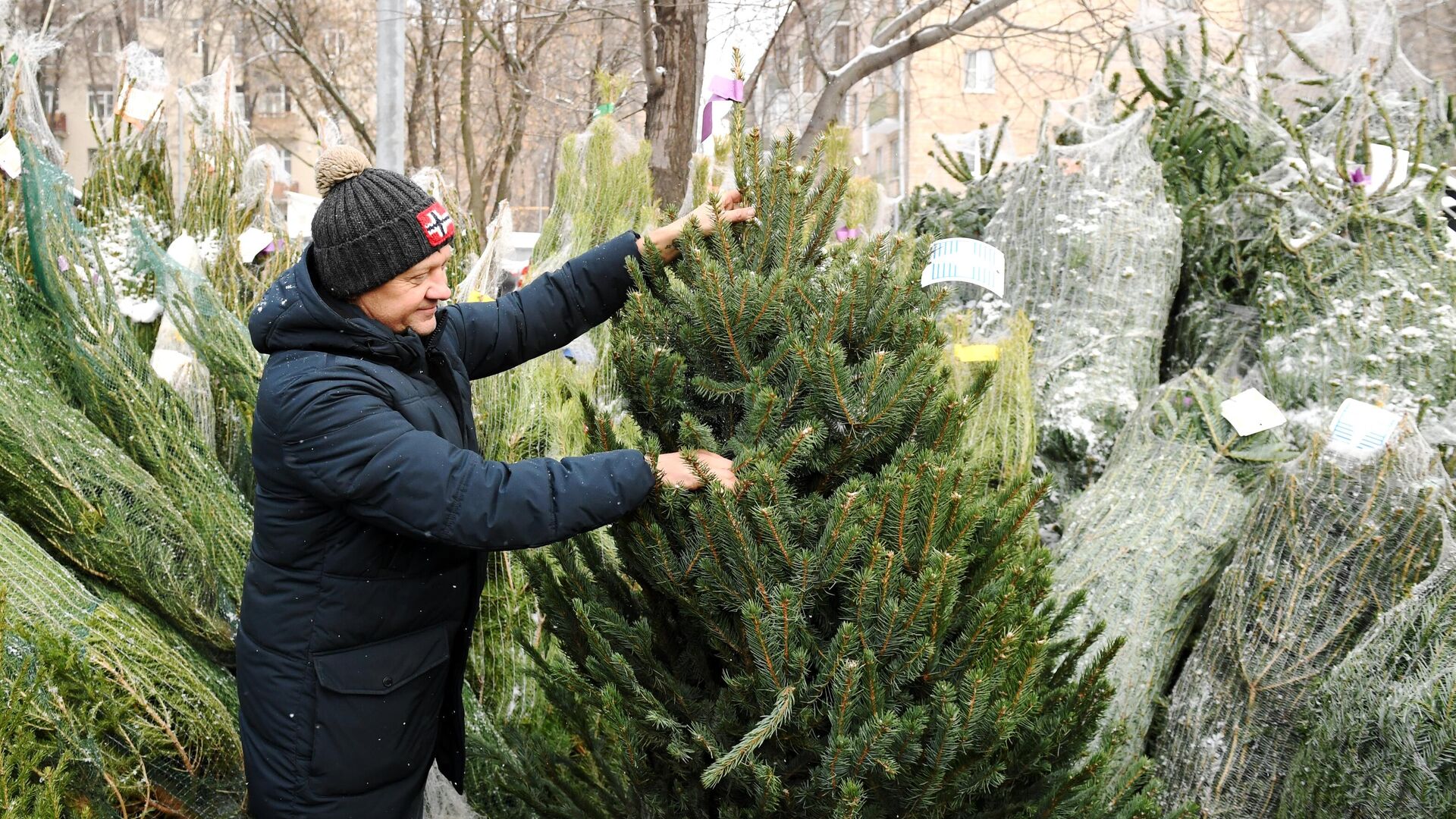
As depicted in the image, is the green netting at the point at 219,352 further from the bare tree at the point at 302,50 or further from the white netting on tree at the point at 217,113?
the bare tree at the point at 302,50

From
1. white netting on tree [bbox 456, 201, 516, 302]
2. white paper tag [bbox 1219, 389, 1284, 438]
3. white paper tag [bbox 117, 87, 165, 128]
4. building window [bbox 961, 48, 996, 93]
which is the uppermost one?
white paper tag [bbox 117, 87, 165, 128]

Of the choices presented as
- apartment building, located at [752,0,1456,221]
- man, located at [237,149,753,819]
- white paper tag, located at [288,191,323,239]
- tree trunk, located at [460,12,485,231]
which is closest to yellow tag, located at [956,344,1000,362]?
man, located at [237,149,753,819]

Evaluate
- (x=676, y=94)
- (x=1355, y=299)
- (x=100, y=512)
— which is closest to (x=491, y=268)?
(x=100, y=512)

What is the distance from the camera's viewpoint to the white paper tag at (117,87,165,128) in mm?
5273

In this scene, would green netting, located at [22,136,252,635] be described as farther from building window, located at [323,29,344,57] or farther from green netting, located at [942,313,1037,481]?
building window, located at [323,29,344,57]

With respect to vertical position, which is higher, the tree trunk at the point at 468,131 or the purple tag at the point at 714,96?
the purple tag at the point at 714,96

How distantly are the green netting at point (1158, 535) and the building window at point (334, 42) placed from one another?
14398mm

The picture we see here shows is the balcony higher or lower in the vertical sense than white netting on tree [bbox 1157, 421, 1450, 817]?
lower

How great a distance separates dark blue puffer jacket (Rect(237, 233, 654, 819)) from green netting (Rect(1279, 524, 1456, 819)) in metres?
1.71

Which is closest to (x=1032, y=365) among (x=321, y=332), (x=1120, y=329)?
(x=1120, y=329)

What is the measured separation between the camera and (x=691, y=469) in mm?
1692

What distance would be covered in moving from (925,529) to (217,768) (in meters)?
1.79

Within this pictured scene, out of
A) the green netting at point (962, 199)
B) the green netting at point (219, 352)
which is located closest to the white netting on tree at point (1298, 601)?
the green netting at point (962, 199)

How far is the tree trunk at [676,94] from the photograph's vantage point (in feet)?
23.5
